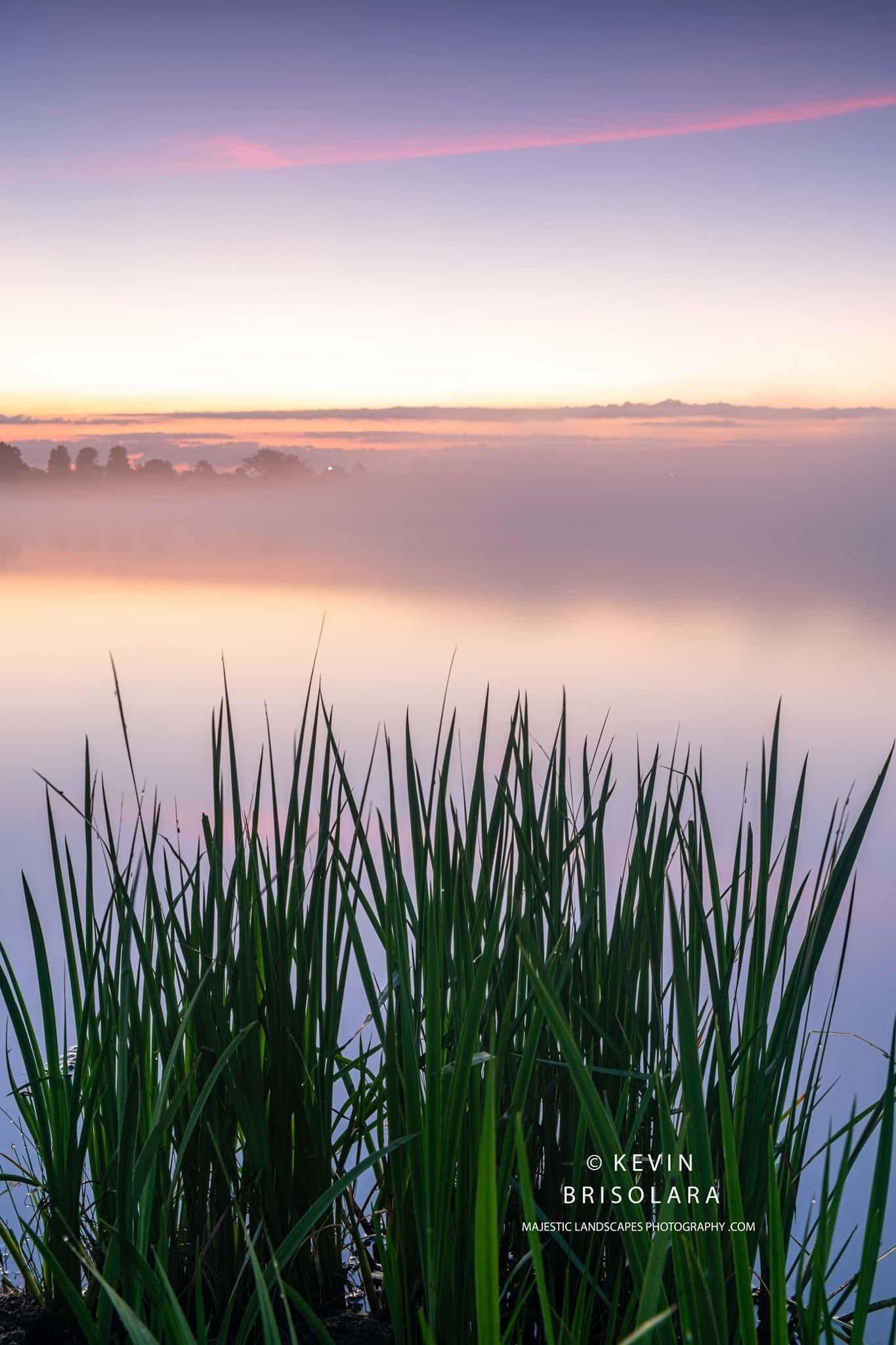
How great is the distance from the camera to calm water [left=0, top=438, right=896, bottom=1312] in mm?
4156

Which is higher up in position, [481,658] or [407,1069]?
[407,1069]

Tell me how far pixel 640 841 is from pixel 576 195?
7.77 meters

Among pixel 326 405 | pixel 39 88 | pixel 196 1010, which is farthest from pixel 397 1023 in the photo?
pixel 326 405

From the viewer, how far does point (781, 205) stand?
307 inches

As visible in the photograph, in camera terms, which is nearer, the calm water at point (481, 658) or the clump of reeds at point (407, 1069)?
the clump of reeds at point (407, 1069)

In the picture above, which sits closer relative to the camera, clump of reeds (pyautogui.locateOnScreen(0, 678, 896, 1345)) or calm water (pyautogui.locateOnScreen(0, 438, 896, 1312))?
clump of reeds (pyautogui.locateOnScreen(0, 678, 896, 1345))

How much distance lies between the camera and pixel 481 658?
24.3ft

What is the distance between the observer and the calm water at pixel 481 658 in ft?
13.6

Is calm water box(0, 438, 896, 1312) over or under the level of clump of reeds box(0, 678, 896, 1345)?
under

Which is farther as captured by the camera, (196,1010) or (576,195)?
(576,195)

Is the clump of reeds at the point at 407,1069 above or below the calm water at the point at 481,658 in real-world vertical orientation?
above

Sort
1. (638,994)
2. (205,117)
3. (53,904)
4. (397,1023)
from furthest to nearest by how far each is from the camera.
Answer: (205,117) → (53,904) → (638,994) → (397,1023)

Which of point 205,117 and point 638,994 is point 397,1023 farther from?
point 205,117

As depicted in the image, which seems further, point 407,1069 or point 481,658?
point 481,658
